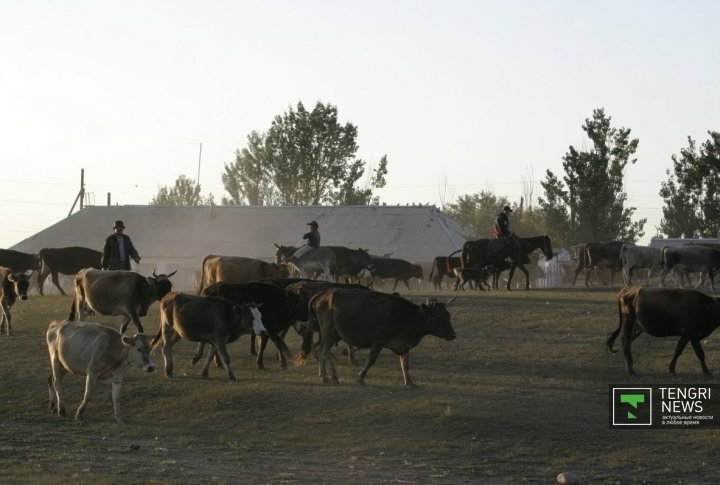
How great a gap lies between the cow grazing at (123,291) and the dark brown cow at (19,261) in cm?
1779

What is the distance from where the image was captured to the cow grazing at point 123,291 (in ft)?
85.7

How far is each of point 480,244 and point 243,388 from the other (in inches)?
784

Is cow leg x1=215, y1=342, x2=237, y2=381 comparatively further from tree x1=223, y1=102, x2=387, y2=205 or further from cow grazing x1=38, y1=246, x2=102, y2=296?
tree x1=223, y1=102, x2=387, y2=205

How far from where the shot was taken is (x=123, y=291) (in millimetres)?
26172

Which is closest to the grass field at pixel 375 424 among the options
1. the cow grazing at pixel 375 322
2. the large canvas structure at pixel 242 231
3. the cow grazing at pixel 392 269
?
the cow grazing at pixel 375 322

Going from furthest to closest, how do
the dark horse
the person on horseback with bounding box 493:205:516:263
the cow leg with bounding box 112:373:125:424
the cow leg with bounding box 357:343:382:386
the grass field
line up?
the dark horse, the person on horseback with bounding box 493:205:516:263, the cow leg with bounding box 357:343:382:386, the cow leg with bounding box 112:373:125:424, the grass field

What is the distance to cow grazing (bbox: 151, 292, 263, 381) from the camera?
73.0ft

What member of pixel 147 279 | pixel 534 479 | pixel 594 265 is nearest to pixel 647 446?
pixel 534 479

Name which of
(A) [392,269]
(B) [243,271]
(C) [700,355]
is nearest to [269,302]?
(C) [700,355]

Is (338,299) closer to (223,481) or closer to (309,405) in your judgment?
(309,405)

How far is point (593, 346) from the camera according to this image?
25.3 m

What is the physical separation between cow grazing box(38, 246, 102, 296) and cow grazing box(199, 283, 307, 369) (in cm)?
1843

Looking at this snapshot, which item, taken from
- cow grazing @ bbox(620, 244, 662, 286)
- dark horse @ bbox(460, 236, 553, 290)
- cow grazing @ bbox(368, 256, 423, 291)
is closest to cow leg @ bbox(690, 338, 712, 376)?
dark horse @ bbox(460, 236, 553, 290)

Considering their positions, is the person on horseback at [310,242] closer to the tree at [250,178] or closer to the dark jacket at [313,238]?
the dark jacket at [313,238]
